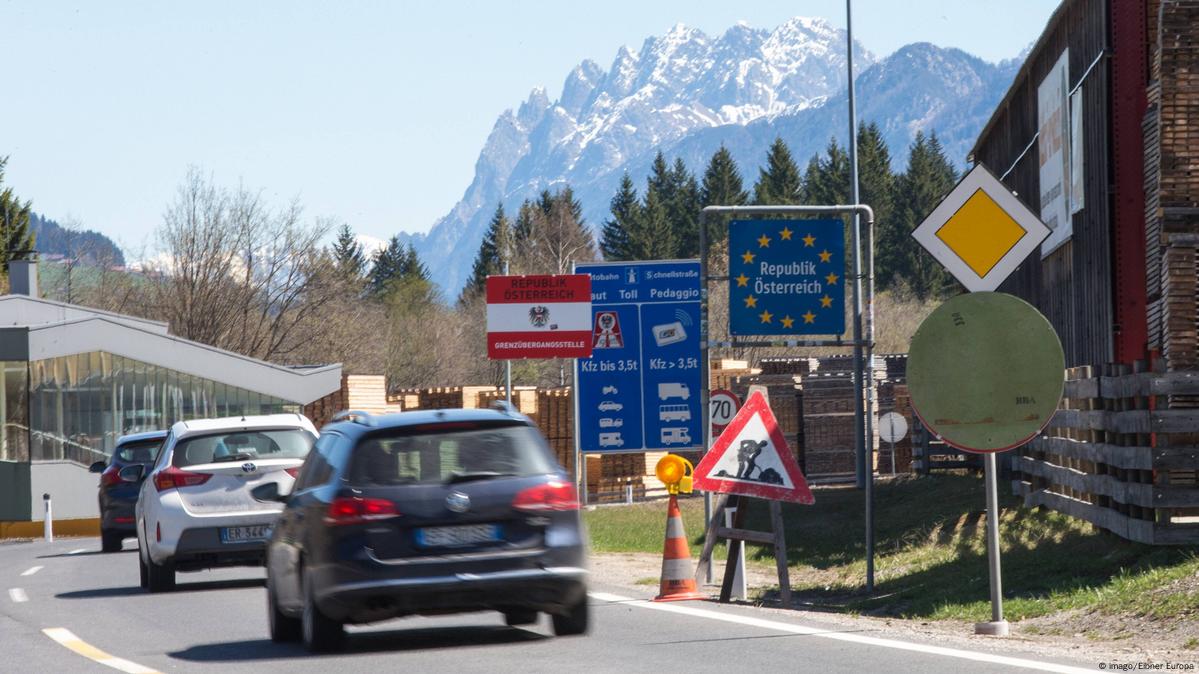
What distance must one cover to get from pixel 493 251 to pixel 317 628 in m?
120

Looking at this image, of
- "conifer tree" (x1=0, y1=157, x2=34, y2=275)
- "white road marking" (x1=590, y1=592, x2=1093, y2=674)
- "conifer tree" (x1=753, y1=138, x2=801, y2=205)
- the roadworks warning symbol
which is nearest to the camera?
"white road marking" (x1=590, y1=592, x2=1093, y2=674)

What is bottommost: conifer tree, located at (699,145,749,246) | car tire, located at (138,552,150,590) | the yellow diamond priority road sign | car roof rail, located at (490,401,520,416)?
car tire, located at (138,552,150,590)

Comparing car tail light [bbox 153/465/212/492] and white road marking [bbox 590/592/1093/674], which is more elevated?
car tail light [bbox 153/465/212/492]

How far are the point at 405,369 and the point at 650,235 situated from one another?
21.2 metres

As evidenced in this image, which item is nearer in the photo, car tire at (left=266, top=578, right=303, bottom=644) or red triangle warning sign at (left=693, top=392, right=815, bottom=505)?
car tire at (left=266, top=578, right=303, bottom=644)

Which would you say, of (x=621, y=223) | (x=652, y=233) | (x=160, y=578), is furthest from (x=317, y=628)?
(x=621, y=223)

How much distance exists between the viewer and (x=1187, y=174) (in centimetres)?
1792

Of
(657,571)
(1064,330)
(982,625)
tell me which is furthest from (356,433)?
(1064,330)

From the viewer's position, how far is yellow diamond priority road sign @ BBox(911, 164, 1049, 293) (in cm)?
1113

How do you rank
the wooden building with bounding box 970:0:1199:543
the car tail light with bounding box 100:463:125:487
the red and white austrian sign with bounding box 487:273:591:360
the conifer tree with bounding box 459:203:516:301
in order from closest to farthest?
the wooden building with bounding box 970:0:1199:543
the red and white austrian sign with bounding box 487:273:591:360
the car tail light with bounding box 100:463:125:487
the conifer tree with bounding box 459:203:516:301

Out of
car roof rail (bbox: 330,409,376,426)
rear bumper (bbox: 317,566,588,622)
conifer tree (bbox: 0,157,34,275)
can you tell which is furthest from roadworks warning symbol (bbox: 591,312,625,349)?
conifer tree (bbox: 0,157,34,275)

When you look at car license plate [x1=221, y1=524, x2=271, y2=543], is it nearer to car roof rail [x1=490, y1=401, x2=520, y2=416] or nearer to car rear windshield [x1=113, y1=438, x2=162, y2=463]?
car roof rail [x1=490, y1=401, x2=520, y2=416]

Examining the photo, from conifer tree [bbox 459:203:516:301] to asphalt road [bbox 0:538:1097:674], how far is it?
4274 inches

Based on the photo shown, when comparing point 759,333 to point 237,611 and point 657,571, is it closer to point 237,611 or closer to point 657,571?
point 657,571
